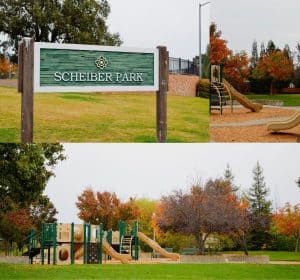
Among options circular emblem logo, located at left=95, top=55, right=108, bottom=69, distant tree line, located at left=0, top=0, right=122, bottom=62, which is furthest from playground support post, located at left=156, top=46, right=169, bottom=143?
distant tree line, located at left=0, top=0, right=122, bottom=62

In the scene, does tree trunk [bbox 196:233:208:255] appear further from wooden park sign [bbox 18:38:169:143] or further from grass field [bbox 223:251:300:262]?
wooden park sign [bbox 18:38:169:143]

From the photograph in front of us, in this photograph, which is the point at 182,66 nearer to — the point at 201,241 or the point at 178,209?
the point at 178,209

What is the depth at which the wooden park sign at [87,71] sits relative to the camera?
977 cm

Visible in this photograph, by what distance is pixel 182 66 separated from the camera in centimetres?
1116

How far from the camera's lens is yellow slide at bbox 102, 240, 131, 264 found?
1076 cm

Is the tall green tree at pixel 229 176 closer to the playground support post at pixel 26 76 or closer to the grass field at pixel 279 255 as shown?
the grass field at pixel 279 255

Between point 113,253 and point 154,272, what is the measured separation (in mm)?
523

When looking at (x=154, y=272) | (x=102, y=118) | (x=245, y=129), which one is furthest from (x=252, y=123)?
(x=154, y=272)

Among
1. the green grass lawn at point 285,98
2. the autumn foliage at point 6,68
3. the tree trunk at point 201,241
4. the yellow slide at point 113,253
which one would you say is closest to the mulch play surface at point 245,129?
the green grass lawn at point 285,98

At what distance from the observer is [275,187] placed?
11117 mm

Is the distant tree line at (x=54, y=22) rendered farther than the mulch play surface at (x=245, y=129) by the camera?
No

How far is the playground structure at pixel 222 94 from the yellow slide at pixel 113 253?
6.52 feet

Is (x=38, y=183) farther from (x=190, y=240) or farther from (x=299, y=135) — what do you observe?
(x=299, y=135)

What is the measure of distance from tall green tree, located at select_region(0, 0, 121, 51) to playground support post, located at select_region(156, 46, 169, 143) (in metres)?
0.93
